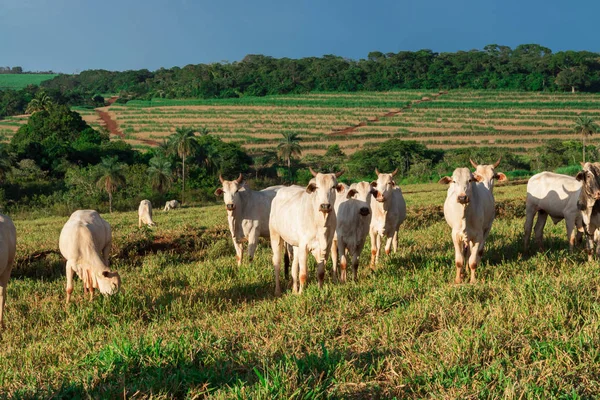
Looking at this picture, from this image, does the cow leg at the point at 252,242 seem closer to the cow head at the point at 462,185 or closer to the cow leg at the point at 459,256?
the cow leg at the point at 459,256

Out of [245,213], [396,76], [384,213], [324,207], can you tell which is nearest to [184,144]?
[245,213]

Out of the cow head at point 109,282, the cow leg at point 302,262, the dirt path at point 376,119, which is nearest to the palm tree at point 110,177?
the cow head at point 109,282

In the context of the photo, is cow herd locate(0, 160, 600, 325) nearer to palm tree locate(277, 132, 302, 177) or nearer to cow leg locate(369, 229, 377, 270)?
cow leg locate(369, 229, 377, 270)

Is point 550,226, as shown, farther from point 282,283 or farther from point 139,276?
point 139,276

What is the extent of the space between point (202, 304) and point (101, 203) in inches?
1367

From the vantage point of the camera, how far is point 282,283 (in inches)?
393

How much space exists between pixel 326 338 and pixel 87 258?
17.3 feet

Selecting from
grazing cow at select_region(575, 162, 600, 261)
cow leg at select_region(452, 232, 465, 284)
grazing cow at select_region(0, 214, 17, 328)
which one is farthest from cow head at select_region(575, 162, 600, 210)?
grazing cow at select_region(0, 214, 17, 328)

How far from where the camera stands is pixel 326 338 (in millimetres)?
5699

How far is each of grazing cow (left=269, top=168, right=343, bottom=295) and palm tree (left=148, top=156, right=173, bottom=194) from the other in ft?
123

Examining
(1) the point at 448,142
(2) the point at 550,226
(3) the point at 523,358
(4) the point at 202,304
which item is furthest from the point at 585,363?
(1) the point at 448,142

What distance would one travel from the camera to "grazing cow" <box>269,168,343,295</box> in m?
8.36

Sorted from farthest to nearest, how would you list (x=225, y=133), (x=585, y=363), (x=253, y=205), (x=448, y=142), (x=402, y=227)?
1. (x=225, y=133)
2. (x=448, y=142)
3. (x=402, y=227)
4. (x=253, y=205)
5. (x=585, y=363)

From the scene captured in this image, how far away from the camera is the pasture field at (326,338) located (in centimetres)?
446
